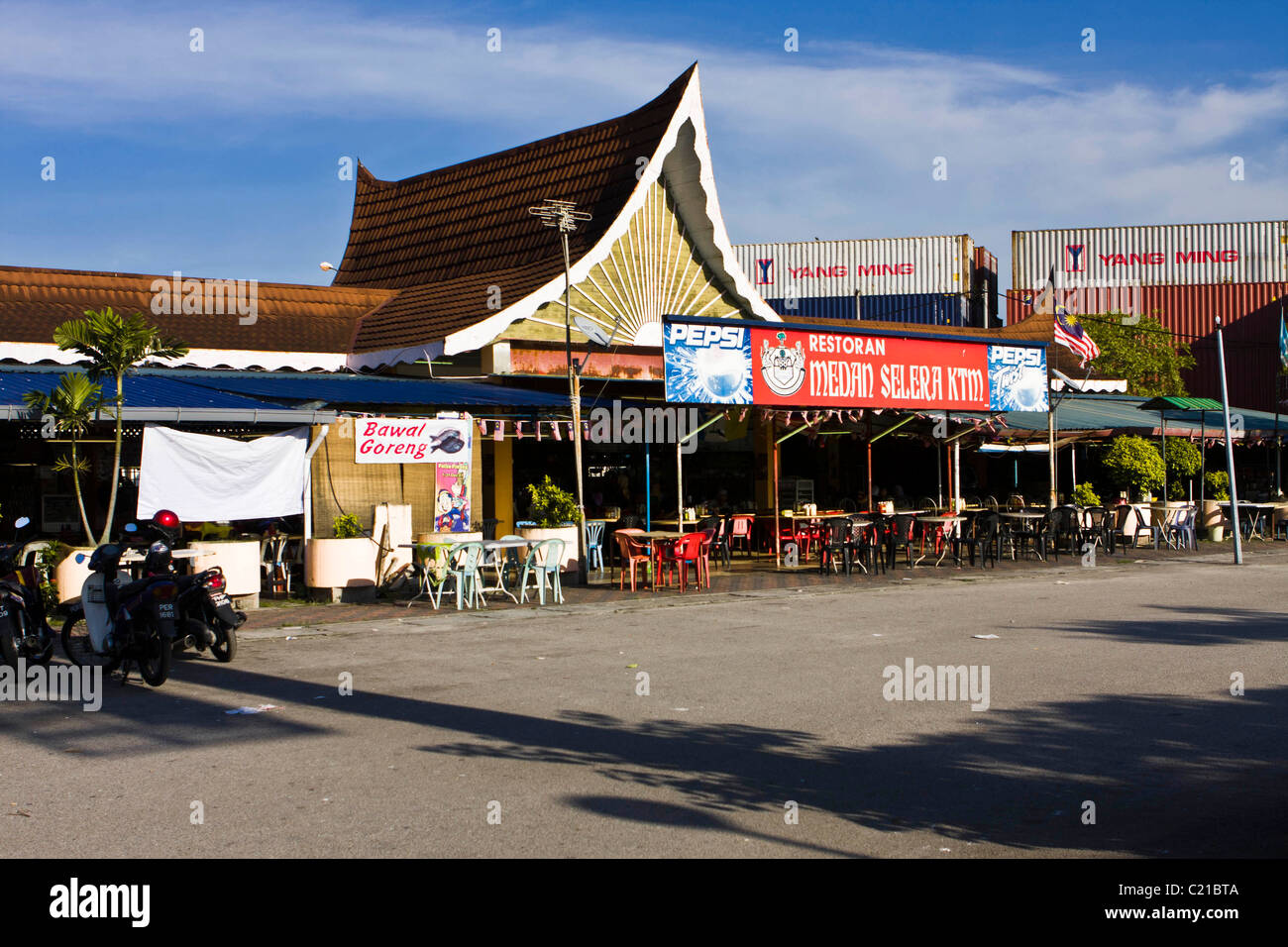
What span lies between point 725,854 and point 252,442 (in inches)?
481

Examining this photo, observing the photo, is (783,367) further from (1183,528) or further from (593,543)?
(1183,528)

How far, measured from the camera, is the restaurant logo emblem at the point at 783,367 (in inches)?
790

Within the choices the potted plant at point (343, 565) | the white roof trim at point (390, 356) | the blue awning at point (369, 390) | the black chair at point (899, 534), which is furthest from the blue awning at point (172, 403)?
the black chair at point (899, 534)

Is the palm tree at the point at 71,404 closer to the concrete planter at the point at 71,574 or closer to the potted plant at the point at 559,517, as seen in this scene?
the concrete planter at the point at 71,574

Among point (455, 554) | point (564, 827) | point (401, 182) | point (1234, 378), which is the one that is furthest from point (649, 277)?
point (1234, 378)

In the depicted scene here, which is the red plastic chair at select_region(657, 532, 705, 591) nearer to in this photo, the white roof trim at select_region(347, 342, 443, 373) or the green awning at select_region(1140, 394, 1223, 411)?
the white roof trim at select_region(347, 342, 443, 373)

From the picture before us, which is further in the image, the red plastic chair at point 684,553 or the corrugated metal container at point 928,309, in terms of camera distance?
the corrugated metal container at point 928,309

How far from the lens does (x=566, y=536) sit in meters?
18.7

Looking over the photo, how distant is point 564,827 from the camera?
5.65 meters

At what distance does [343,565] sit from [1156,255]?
178ft

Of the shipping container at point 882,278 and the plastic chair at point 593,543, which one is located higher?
the shipping container at point 882,278

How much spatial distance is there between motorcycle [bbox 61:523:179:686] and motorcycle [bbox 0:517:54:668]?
0.81 ft

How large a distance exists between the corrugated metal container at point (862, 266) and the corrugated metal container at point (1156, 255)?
127 inches
